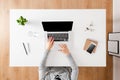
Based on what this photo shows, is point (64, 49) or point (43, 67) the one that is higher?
point (64, 49)

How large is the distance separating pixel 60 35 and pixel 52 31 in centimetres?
6

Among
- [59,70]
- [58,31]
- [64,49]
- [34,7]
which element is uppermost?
[34,7]

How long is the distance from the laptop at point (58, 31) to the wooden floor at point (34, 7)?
0.99 ft

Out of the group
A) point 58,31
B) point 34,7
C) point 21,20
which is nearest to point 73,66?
point 58,31

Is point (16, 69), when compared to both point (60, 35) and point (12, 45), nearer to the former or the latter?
point (12, 45)

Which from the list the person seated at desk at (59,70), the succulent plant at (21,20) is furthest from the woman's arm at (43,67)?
the succulent plant at (21,20)

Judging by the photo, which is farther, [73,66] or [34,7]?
[34,7]

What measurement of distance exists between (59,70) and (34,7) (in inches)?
20.8

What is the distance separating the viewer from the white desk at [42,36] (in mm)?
1507

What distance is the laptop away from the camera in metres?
1.49

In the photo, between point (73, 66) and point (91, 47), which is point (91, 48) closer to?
point (91, 47)

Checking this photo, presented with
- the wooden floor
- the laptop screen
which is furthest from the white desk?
the wooden floor

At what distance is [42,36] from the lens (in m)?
1.51

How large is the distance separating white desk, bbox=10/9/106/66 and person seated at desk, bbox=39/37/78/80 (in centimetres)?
4
